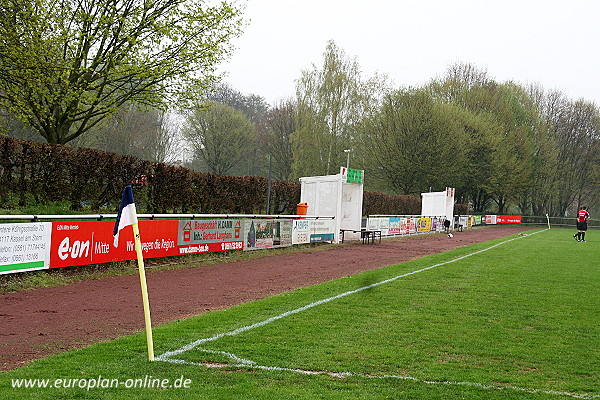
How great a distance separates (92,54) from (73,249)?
39.8ft

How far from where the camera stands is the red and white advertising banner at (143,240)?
12.4 m

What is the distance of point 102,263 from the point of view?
1377cm

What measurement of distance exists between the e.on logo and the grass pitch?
4987 mm

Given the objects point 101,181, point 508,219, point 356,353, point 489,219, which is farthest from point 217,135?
point 356,353

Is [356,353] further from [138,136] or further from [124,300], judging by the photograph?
[138,136]

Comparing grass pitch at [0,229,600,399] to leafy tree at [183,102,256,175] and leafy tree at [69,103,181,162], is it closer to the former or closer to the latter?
leafy tree at [69,103,181,162]

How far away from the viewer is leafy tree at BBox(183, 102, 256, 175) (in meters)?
58.5

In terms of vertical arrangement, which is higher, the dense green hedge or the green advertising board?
the green advertising board

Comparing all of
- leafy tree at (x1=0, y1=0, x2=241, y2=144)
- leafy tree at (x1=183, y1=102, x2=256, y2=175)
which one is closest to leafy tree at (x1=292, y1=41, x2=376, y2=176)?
leafy tree at (x1=183, y1=102, x2=256, y2=175)

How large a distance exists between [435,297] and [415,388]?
19.9 feet

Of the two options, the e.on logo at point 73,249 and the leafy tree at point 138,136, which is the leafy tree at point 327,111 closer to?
the leafy tree at point 138,136

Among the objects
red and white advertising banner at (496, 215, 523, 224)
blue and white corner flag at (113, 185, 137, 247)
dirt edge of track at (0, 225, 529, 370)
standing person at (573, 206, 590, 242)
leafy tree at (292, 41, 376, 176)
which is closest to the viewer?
blue and white corner flag at (113, 185, 137, 247)

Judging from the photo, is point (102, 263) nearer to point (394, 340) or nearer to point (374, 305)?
point (374, 305)

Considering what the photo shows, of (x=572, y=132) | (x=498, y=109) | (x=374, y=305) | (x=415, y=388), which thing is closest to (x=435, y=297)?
(x=374, y=305)
